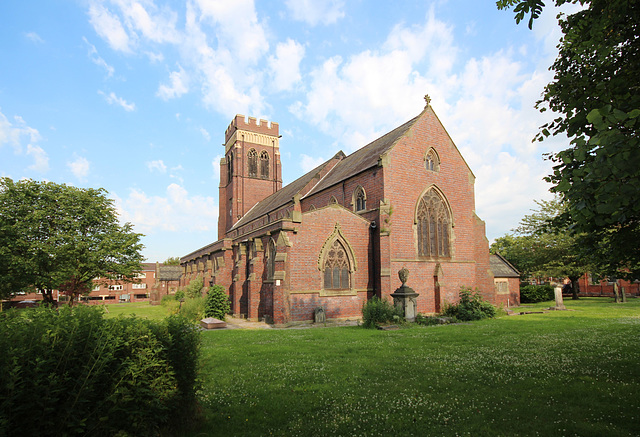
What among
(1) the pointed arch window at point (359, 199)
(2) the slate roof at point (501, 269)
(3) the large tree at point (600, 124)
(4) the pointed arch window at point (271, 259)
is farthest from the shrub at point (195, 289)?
(3) the large tree at point (600, 124)

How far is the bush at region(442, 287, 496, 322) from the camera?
19406 millimetres

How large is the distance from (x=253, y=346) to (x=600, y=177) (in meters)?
10.3

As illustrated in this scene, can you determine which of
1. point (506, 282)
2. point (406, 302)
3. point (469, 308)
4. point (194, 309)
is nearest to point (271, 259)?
point (194, 309)

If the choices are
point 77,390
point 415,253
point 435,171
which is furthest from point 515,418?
point 435,171

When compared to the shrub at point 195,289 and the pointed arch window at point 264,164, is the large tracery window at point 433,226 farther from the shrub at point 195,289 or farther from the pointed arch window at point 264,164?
the pointed arch window at point 264,164

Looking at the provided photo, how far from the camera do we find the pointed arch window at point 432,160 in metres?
22.5

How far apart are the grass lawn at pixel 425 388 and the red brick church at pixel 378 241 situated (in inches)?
294

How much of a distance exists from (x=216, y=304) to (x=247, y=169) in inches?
1076

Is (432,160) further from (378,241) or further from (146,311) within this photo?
(146,311)

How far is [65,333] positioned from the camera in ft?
12.7

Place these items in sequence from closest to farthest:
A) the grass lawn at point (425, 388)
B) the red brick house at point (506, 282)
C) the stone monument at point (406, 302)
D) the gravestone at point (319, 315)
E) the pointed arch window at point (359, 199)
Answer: the grass lawn at point (425, 388)
the stone monument at point (406, 302)
the gravestone at point (319, 315)
the pointed arch window at point (359, 199)
the red brick house at point (506, 282)

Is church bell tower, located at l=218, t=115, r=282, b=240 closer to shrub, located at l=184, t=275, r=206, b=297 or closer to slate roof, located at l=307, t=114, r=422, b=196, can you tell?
shrub, located at l=184, t=275, r=206, b=297

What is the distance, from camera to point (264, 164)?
156 feet

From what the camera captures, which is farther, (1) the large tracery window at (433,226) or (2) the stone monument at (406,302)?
(1) the large tracery window at (433,226)
